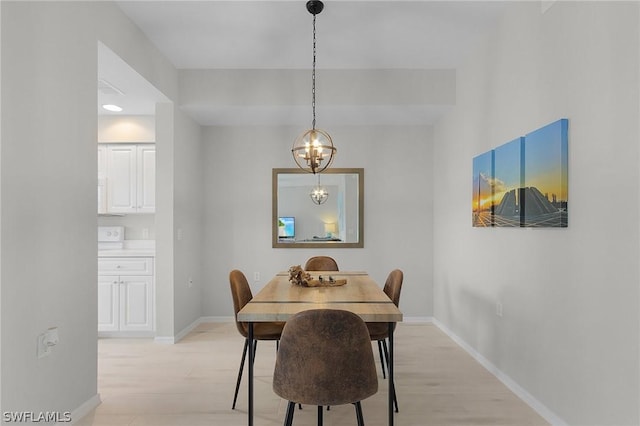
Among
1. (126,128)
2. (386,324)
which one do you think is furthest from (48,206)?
(126,128)

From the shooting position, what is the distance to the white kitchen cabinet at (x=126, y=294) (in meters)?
4.39

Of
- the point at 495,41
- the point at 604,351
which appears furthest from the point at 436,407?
the point at 495,41

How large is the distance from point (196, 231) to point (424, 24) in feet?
10.8

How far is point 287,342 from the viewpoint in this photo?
70.4 inches

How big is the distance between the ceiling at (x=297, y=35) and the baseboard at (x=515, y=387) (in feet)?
8.07

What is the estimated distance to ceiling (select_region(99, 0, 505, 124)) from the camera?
10.2ft

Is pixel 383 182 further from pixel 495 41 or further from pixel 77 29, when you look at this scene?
pixel 77 29

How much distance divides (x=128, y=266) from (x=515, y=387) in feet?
12.3

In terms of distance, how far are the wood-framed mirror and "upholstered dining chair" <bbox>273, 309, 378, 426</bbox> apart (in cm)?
340

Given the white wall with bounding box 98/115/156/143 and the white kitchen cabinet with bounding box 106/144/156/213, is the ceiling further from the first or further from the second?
the white kitchen cabinet with bounding box 106/144/156/213

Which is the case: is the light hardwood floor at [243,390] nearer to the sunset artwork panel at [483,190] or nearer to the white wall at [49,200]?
the white wall at [49,200]

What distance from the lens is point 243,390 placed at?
3.04 meters

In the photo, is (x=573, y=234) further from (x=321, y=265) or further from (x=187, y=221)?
(x=187, y=221)

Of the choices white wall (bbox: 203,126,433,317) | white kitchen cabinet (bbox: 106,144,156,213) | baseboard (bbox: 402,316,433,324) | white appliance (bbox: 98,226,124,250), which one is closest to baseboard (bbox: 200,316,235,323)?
white wall (bbox: 203,126,433,317)
